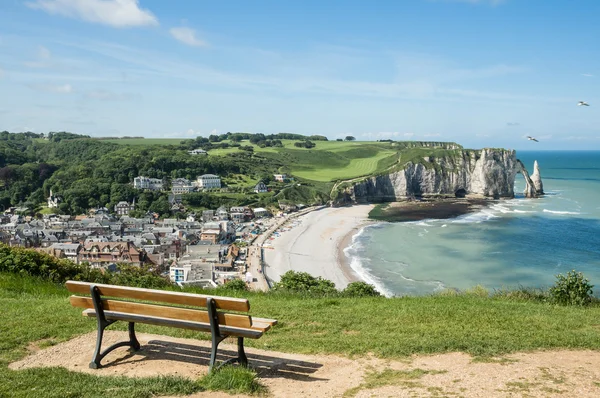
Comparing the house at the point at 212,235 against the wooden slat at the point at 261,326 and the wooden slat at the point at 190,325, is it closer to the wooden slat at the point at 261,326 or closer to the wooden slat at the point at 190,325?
the wooden slat at the point at 190,325

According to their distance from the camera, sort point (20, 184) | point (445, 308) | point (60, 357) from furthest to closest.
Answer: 1. point (20, 184)
2. point (445, 308)
3. point (60, 357)

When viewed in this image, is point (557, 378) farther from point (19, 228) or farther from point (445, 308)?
point (19, 228)

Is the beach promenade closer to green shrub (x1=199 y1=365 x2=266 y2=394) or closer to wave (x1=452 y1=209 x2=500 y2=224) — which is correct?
green shrub (x1=199 y1=365 x2=266 y2=394)

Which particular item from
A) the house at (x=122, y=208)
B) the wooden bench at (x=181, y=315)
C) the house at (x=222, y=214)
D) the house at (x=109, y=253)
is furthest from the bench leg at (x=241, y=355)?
the house at (x=122, y=208)

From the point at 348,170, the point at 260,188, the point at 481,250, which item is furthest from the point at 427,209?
the point at 348,170

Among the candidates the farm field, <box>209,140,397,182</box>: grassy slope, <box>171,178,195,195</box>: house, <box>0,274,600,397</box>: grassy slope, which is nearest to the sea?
<box>0,274,600,397</box>: grassy slope

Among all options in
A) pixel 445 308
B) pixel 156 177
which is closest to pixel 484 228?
pixel 445 308
